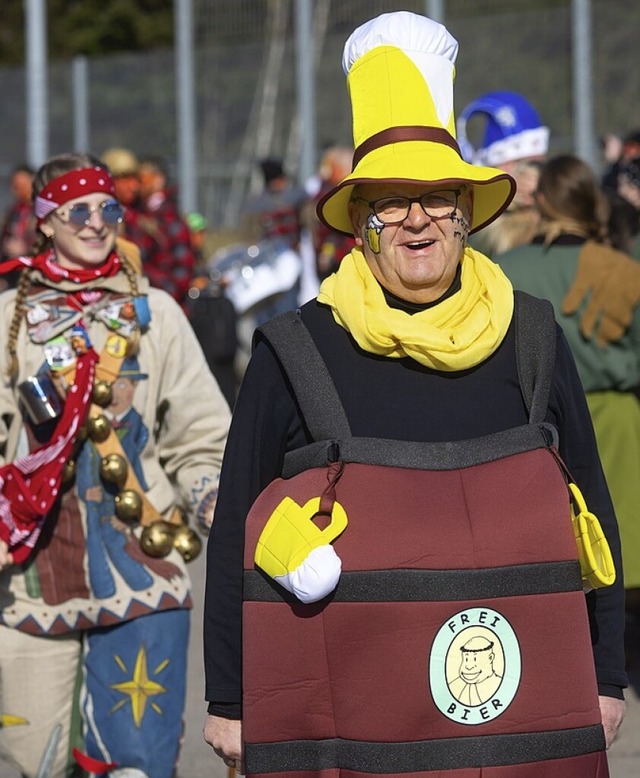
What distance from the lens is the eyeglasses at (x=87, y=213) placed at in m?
4.68

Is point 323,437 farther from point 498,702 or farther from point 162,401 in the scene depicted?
point 162,401

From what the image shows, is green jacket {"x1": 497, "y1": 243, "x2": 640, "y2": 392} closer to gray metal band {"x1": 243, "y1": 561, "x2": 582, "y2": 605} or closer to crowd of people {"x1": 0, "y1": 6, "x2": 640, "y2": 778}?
crowd of people {"x1": 0, "y1": 6, "x2": 640, "y2": 778}

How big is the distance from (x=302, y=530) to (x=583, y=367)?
3035 millimetres

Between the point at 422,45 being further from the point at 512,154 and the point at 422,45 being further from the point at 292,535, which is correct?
the point at 512,154

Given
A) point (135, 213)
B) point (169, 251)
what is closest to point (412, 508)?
point (135, 213)

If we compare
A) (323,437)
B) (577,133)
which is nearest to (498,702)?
(323,437)

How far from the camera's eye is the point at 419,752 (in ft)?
9.87

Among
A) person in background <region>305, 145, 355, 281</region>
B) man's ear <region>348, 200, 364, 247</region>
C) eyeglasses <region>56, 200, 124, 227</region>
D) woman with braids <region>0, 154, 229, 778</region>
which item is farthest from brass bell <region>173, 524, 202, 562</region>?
person in background <region>305, 145, 355, 281</region>

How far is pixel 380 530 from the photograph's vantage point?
303cm

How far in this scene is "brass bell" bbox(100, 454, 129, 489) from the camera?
448cm

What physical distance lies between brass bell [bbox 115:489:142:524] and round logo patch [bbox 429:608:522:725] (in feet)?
5.41

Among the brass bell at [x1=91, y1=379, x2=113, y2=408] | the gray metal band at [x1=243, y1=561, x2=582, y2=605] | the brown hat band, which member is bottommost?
the gray metal band at [x1=243, y1=561, x2=582, y2=605]

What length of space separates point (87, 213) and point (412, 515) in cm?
198

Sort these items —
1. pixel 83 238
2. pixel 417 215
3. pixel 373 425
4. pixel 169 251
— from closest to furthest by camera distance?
pixel 373 425 < pixel 417 215 < pixel 83 238 < pixel 169 251
